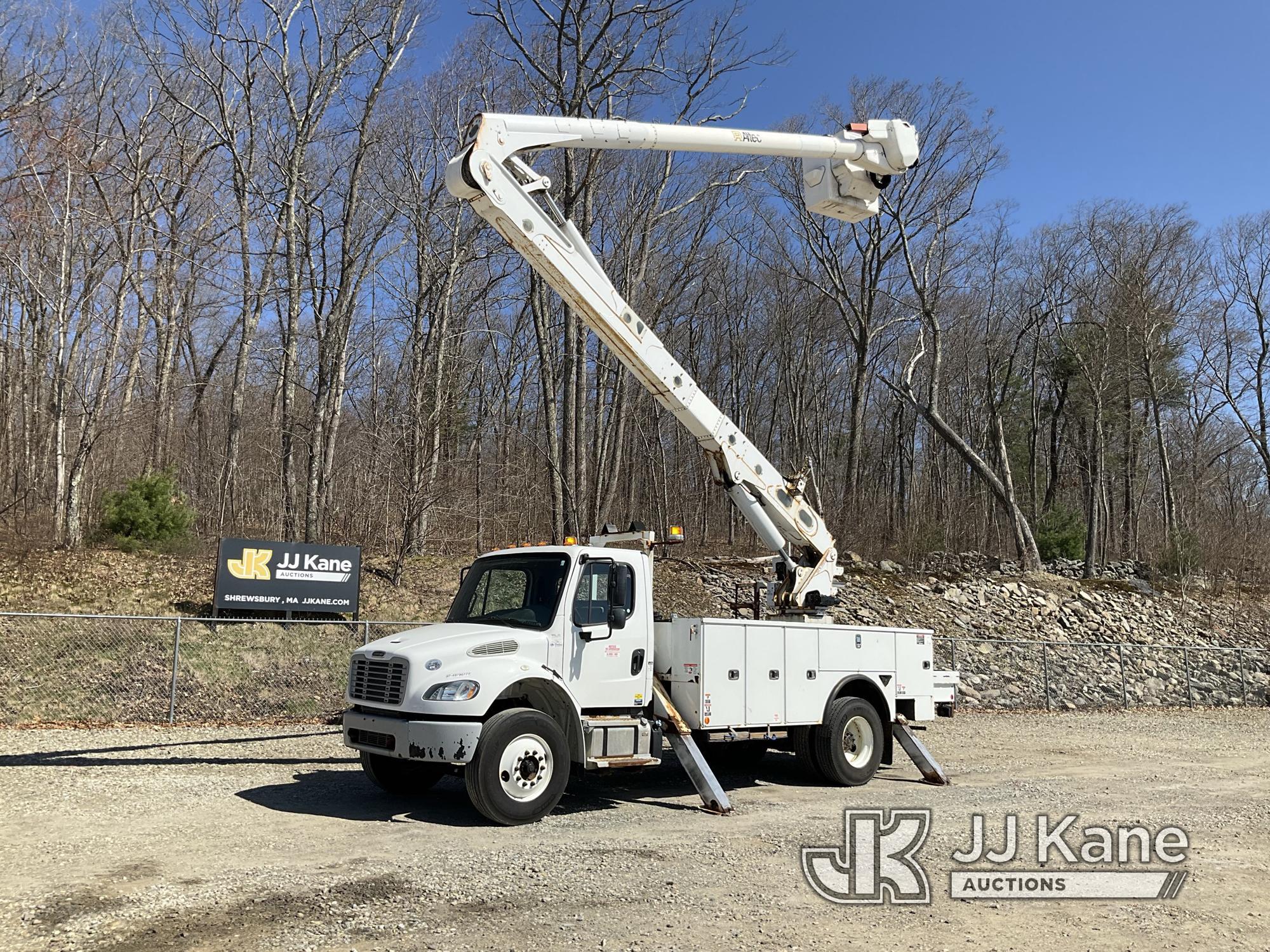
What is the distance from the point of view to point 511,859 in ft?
23.6

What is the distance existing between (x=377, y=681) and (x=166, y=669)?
8486mm

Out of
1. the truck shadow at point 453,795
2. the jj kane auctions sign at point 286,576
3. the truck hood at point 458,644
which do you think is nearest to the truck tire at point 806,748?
the truck shadow at point 453,795

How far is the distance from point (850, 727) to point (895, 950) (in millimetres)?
6218

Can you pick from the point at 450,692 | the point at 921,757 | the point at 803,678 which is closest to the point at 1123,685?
the point at 921,757

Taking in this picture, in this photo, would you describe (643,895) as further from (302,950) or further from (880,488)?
(880,488)

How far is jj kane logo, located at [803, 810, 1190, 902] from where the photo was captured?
21.7 feet

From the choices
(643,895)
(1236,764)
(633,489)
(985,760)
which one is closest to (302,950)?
(643,895)

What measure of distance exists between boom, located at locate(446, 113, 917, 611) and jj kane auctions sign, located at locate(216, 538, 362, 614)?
30.5 feet

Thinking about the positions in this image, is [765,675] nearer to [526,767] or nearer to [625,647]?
[625,647]

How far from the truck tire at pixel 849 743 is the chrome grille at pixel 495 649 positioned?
4123 mm

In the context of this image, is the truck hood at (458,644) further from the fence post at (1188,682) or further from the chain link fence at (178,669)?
the fence post at (1188,682)

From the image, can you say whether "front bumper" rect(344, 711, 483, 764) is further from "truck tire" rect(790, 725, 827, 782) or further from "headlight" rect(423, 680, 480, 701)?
"truck tire" rect(790, 725, 827, 782)

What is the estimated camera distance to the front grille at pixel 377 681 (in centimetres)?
856

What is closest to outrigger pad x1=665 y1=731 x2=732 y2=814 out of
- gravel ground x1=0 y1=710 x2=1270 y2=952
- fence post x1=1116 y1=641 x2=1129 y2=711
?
gravel ground x1=0 y1=710 x2=1270 y2=952
